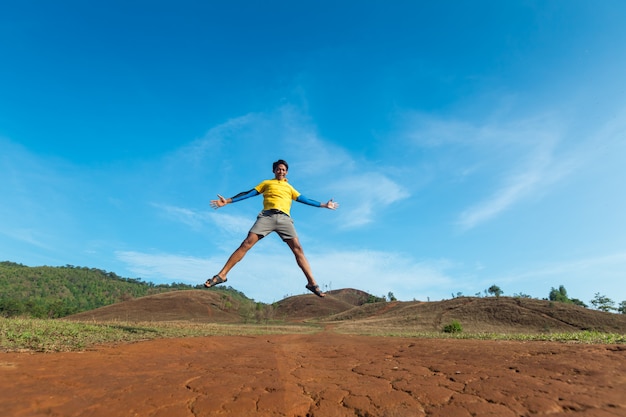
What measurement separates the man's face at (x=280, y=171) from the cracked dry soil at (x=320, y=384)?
173 inches

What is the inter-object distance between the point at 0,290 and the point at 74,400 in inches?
4621

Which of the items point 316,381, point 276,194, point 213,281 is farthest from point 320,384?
point 276,194

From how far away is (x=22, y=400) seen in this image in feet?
8.99

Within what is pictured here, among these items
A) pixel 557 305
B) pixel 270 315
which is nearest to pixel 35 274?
pixel 270 315

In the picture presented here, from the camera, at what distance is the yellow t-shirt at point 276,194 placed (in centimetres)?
797

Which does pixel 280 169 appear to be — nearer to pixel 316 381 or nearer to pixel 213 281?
pixel 213 281

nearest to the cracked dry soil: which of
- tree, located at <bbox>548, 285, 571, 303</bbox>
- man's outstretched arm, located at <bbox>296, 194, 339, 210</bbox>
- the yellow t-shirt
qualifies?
the yellow t-shirt

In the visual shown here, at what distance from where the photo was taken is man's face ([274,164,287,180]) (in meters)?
8.38

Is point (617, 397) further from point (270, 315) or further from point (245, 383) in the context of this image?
point (270, 315)

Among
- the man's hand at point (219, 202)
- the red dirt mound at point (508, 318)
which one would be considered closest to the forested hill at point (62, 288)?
the red dirt mound at point (508, 318)

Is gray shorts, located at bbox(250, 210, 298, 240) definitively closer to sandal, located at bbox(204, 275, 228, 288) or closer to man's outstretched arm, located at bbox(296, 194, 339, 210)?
man's outstretched arm, located at bbox(296, 194, 339, 210)

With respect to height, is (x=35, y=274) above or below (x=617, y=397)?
above

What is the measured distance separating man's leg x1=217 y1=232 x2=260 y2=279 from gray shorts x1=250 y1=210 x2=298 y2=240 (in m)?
0.14

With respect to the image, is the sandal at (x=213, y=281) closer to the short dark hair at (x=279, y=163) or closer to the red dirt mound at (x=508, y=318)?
the short dark hair at (x=279, y=163)
